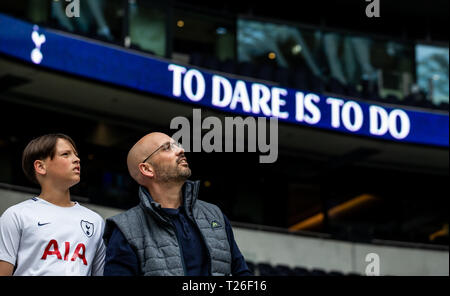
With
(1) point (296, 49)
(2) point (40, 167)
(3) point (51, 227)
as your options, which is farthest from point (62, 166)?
(1) point (296, 49)

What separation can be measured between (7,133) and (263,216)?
7034mm

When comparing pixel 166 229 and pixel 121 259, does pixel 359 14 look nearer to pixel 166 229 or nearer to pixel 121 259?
pixel 166 229

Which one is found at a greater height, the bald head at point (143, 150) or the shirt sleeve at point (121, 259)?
the bald head at point (143, 150)

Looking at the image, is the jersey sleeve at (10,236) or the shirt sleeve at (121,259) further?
the jersey sleeve at (10,236)

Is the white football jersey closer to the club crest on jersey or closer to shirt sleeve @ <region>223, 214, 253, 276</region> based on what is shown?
the club crest on jersey

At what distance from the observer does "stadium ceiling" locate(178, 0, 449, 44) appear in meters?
20.8

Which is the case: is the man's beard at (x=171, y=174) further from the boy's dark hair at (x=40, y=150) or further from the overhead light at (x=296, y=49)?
the overhead light at (x=296, y=49)

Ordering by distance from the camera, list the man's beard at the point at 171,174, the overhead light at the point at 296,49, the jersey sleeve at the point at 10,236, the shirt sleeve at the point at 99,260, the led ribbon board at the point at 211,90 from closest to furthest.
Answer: the jersey sleeve at the point at 10,236 < the man's beard at the point at 171,174 < the shirt sleeve at the point at 99,260 < the led ribbon board at the point at 211,90 < the overhead light at the point at 296,49

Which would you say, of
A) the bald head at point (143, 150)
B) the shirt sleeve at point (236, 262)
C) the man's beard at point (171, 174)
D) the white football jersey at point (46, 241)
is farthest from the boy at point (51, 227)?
the shirt sleeve at point (236, 262)

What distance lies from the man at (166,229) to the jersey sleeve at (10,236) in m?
0.43

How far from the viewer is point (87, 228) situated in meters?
3.87

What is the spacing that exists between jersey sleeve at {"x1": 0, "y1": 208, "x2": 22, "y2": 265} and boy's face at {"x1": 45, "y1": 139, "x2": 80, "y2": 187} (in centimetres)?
31

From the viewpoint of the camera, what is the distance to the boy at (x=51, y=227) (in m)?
3.69
